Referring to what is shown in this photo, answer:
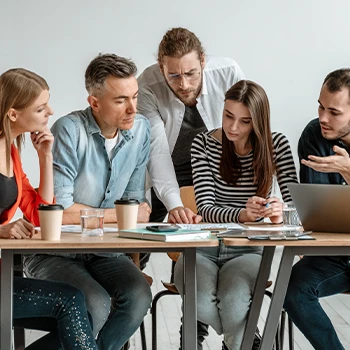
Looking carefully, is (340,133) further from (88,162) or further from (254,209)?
(88,162)

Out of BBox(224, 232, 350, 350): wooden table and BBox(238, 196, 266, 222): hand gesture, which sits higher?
BBox(238, 196, 266, 222): hand gesture

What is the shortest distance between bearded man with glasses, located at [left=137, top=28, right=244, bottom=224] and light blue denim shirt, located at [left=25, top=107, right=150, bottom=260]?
28 cm

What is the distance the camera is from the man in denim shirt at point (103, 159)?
2.56m

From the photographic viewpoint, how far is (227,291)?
8.19 feet

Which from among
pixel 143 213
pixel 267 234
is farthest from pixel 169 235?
pixel 143 213

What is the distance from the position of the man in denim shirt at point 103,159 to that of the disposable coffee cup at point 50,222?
415mm

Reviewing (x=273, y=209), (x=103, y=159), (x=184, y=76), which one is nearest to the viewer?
(x=273, y=209)

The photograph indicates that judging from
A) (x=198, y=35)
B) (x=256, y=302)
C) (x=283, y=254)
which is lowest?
(x=256, y=302)

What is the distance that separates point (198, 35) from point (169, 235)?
3.88 m

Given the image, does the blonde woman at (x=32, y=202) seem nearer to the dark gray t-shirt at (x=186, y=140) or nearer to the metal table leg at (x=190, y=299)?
the metal table leg at (x=190, y=299)

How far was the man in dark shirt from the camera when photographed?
8.18 ft

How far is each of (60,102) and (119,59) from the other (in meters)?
3.01

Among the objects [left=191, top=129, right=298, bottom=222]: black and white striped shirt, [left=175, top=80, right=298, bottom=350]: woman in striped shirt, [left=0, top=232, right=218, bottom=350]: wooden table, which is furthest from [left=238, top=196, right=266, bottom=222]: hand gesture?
[left=0, top=232, right=218, bottom=350]: wooden table

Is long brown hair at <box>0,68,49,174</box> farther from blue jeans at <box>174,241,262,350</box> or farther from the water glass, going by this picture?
blue jeans at <box>174,241,262,350</box>
